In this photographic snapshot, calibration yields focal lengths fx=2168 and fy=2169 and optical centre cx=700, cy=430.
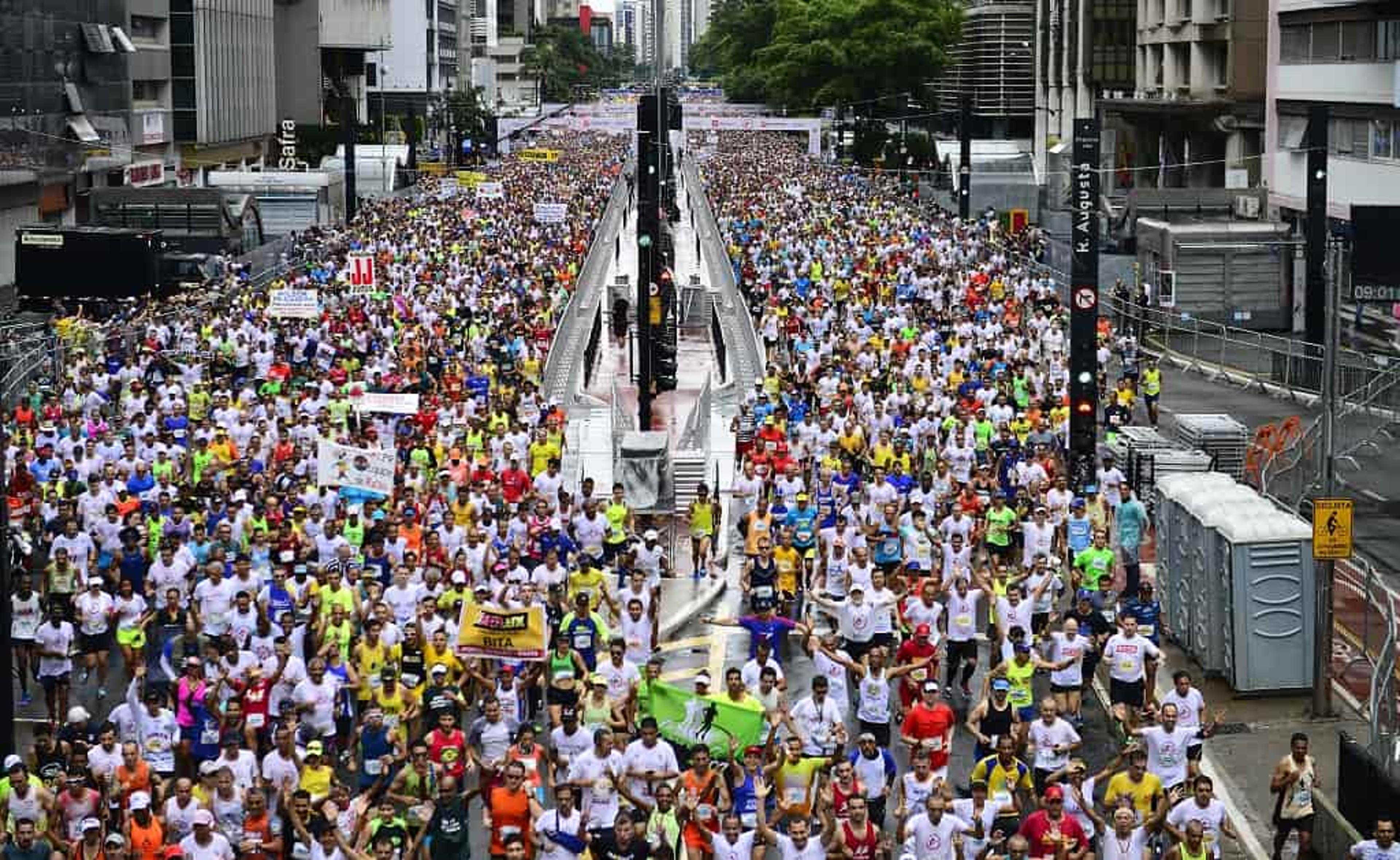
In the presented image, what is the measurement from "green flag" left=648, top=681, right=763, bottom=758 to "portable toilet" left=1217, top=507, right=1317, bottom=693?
5.65m

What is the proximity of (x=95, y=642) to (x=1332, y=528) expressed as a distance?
393 inches

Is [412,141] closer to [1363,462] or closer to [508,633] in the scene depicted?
[1363,462]

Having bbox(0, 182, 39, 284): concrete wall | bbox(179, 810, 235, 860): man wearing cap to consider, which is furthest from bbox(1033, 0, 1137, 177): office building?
bbox(179, 810, 235, 860): man wearing cap

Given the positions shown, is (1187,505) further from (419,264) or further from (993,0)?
(993,0)

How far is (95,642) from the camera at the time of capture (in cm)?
1762

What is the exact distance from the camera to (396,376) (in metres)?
31.6

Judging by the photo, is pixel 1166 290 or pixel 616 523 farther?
pixel 1166 290

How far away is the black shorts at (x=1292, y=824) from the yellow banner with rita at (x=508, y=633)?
5407 mm

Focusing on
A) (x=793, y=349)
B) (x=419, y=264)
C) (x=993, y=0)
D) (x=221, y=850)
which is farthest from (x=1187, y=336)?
(x=993, y=0)

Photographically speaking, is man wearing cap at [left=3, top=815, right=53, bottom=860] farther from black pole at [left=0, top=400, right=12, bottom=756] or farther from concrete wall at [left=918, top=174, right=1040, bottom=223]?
concrete wall at [left=918, top=174, right=1040, bottom=223]

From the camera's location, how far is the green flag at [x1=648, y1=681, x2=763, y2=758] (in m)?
14.1

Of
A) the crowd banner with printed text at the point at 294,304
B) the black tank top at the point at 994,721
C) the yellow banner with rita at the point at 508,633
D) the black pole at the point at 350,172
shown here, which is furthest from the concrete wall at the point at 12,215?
the black tank top at the point at 994,721

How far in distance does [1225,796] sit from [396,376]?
18221mm

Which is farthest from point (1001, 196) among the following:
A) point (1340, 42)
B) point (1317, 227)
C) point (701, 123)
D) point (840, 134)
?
point (840, 134)
